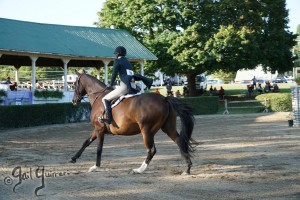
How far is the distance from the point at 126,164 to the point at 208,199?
3.95 m

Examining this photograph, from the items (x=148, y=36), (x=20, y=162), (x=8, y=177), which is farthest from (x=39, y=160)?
(x=148, y=36)

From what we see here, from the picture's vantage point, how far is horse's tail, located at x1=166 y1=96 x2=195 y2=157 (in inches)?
360

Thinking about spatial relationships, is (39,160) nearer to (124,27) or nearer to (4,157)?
(4,157)

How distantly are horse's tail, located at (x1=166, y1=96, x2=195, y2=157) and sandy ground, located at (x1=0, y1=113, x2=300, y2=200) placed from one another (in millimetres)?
581

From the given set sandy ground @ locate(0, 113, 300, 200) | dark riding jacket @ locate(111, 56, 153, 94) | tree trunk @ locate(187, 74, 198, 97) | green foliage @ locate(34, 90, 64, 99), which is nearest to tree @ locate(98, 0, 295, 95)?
tree trunk @ locate(187, 74, 198, 97)

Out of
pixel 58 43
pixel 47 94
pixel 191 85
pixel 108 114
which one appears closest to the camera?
pixel 108 114

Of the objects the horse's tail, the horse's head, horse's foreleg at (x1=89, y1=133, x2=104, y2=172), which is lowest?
horse's foreleg at (x1=89, y1=133, x2=104, y2=172)

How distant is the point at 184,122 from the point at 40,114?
15900 mm

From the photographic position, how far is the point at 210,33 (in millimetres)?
38156

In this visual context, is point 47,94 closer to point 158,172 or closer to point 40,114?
point 40,114

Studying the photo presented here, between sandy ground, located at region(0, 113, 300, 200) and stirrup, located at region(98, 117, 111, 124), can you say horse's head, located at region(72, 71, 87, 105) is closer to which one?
stirrup, located at region(98, 117, 111, 124)

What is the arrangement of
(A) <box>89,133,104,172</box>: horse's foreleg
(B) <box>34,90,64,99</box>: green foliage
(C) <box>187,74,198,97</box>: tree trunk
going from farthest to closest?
1. (C) <box>187,74,198,97</box>: tree trunk
2. (B) <box>34,90,64,99</box>: green foliage
3. (A) <box>89,133,104,172</box>: horse's foreleg

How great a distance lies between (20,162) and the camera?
1078 cm

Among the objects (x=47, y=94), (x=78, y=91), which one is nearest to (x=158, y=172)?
(x=78, y=91)
